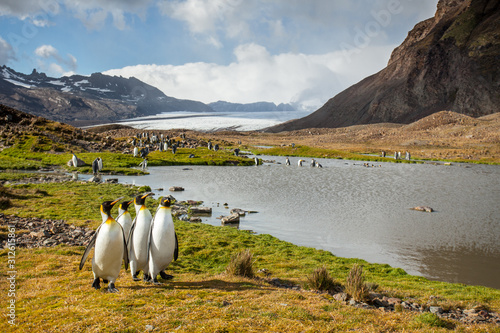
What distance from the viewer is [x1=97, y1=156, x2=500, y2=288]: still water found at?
1340 cm

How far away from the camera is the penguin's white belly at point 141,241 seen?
7887 millimetres

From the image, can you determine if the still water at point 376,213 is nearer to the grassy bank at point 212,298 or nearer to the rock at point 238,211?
the rock at point 238,211

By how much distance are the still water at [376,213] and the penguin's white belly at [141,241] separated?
8400 mm

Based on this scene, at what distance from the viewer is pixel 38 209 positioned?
52.0 ft

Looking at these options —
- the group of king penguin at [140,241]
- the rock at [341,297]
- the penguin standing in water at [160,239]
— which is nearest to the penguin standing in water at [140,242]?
the group of king penguin at [140,241]

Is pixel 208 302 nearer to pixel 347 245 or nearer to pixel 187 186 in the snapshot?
pixel 347 245

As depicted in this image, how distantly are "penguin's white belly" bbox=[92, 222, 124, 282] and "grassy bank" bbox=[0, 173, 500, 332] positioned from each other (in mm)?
458

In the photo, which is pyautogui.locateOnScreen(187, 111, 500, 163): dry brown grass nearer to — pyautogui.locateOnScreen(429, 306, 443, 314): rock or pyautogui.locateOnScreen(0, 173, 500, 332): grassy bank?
pyautogui.locateOnScreen(0, 173, 500, 332): grassy bank

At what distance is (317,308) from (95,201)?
15629 millimetres

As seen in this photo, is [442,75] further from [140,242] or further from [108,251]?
[108,251]

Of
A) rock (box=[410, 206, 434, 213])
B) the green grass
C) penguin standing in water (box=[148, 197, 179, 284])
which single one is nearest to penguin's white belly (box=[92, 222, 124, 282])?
penguin standing in water (box=[148, 197, 179, 284])

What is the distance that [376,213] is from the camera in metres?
20.5

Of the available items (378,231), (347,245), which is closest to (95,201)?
(347,245)

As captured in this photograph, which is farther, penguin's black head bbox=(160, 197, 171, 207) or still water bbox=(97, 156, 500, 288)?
still water bbox=(97, 156, 500, 288)
